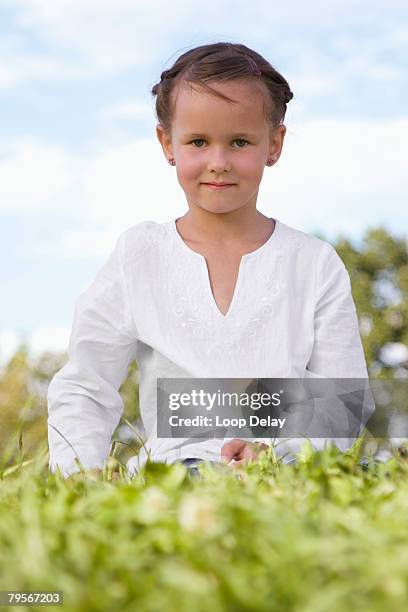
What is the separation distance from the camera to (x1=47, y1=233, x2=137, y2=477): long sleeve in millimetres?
2941

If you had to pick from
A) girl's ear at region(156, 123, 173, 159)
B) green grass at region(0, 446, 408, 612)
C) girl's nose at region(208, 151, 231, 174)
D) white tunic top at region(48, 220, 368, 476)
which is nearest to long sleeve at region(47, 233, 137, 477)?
white tunic top at region(48, 220, 368, 476)

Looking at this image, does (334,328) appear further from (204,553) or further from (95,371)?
(204,553)

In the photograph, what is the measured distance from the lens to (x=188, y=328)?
314 centimetres

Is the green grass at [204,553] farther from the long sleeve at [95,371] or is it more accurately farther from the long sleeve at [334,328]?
the long sleeve at [334,328]

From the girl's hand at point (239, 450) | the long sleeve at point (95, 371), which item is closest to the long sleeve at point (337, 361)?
the girl's hand at point (239, 450)

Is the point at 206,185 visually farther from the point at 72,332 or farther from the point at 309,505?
the point at 309,505

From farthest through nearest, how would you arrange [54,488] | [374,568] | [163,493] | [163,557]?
[54,488] → [163,493] → [163,557] → [374,568]

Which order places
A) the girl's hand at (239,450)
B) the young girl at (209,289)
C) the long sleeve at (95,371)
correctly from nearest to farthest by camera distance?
the girl's hand at (239,450), the long sleeve at (95,371), the young girl at (209,289)

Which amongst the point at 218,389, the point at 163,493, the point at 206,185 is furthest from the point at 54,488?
the point at 206,185

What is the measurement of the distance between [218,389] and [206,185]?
68 centimetres

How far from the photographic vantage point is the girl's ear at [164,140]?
3332 millimetres

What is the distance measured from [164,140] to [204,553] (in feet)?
7.89

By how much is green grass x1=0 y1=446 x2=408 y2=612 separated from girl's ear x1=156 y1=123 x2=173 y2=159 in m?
2.10

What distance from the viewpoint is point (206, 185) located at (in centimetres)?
310
